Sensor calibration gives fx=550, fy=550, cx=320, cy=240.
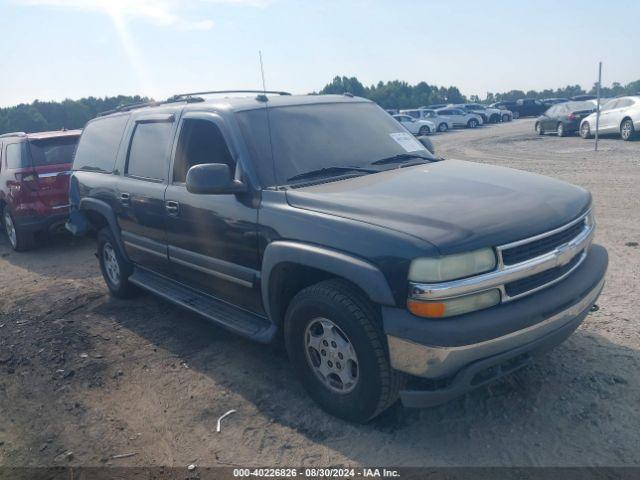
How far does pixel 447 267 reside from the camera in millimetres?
2754

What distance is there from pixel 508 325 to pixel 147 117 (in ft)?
12.4

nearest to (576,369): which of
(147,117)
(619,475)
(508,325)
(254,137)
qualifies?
(619,475)

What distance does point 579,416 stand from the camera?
128 inches

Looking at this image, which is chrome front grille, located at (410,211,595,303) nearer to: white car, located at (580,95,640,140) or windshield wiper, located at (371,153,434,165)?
windshield wiper, located at (371,153,434,165)

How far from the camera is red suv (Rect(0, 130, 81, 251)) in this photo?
8352mm

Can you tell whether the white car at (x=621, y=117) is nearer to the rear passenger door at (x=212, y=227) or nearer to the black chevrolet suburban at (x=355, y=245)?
the black chevrolet suburban at (x=355, y=245)

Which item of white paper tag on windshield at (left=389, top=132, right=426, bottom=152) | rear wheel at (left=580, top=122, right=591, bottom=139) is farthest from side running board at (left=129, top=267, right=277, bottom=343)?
rear wheel at (left=580, top=122, right=591, bottom=139)

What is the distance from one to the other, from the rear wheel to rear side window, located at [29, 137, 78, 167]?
17.5 meters

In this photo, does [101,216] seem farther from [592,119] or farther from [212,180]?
[592,119]

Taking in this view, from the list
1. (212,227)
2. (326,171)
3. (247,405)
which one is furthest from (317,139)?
(247,405)

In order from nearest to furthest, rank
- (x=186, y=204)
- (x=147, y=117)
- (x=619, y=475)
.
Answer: (x=619, y=475)
(x=186, y=204)
(x=147, y=117)

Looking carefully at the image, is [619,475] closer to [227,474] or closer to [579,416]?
[579,416]

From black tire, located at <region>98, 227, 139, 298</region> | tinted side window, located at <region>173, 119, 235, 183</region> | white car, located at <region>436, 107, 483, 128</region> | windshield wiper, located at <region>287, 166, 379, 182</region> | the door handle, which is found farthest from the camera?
white car, located at <region>436, 107, 483, 128</region>

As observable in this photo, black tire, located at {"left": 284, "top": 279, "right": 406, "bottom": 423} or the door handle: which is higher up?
the door handle
